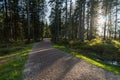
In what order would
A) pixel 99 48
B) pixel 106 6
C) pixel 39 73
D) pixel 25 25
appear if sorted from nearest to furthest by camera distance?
pixel 39 73 → pixel 99 48 → pixel 106 6 → pixel 25 25

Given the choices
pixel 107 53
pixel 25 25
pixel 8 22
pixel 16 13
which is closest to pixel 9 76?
pixel 107 53

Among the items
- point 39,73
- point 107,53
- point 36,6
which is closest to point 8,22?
point 36,6

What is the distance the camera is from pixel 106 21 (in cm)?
4544

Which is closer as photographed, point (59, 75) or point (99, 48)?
point (59, 75)

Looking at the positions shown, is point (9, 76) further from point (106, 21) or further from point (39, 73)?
point (106, 21)

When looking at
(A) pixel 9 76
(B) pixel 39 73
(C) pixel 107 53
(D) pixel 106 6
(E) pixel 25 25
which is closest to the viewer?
(A) pixel 9 76

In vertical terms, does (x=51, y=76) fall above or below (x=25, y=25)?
below

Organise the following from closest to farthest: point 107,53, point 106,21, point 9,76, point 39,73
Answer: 1. point 9,76
2. point 39,73
3. point 107,53
4. point 106,21

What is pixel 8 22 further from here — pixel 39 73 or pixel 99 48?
pixel 39 73

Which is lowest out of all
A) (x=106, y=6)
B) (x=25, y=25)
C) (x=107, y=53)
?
(x=107, y=53)

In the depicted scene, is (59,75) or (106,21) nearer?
(59,75)

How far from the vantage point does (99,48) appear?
21.9 m

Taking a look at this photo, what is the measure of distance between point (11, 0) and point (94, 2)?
1806cm

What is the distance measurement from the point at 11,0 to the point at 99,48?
81.6 ft
